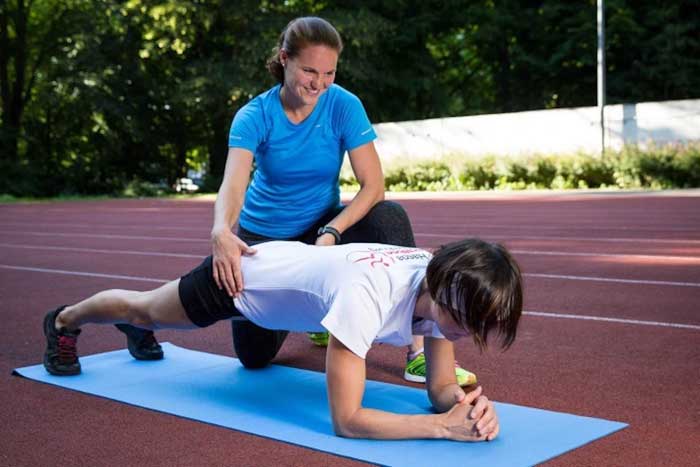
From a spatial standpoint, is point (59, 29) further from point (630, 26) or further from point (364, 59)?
point (630, 26)

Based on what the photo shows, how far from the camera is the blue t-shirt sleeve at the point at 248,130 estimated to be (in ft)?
13.1

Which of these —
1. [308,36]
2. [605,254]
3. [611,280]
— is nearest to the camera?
[308,36]

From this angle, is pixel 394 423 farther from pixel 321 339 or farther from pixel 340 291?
pixel 321 339

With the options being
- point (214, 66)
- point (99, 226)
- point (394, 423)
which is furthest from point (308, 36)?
point (214, 66)

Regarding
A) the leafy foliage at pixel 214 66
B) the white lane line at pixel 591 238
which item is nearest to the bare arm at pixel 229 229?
the white lane line at pixel 591 238

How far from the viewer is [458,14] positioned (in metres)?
34.7

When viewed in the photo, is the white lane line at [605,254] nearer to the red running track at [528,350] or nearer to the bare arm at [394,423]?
the red running track at [528,350]

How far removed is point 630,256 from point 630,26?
77.9 ft

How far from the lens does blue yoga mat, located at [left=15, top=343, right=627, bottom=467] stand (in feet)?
9.61

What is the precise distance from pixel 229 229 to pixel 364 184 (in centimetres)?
95

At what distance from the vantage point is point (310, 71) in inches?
148

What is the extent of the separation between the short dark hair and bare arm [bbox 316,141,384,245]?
4.28 ft

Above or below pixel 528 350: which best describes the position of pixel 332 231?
above

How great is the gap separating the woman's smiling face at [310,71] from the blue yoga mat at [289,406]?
3.86ft
